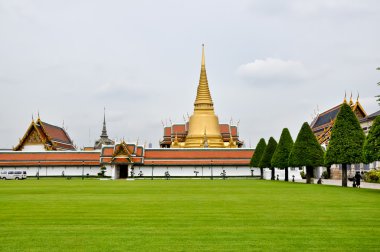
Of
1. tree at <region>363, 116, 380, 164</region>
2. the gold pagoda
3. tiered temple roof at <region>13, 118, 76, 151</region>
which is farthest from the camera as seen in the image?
the gold pagoda

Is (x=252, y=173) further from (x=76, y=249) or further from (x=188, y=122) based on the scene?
(x=76, y=249)

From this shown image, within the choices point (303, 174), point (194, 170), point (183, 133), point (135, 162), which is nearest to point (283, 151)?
point (303, 174)

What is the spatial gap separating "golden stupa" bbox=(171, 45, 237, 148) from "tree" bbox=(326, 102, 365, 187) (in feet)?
153

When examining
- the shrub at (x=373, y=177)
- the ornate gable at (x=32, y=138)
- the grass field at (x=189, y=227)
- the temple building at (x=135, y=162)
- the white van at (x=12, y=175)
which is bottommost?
the grass field at (x=189, y=227)

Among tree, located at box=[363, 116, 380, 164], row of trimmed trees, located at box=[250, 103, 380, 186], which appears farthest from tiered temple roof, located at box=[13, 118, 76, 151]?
tree, located at box=[363, 116, 380, 164]

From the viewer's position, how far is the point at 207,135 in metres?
87.2

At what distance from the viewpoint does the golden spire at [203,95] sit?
3590 inches

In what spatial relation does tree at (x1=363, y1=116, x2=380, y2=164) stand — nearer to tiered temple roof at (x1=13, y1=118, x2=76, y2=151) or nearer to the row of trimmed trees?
the row of trimmed trees

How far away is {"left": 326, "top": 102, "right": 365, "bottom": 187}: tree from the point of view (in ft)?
121

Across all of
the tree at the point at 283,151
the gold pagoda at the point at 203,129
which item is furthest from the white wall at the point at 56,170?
the tree at the point at 283,151

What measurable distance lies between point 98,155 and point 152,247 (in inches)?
2586

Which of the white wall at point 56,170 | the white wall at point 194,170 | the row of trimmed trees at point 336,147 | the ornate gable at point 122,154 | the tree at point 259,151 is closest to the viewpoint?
the row of trimmed trees at point 336,147

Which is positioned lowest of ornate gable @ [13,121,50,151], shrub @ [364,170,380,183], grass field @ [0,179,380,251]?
grass field @ [0,179,380,251]

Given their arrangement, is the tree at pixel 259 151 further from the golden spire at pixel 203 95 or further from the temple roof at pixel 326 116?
the golden spire at pixel 203 95
